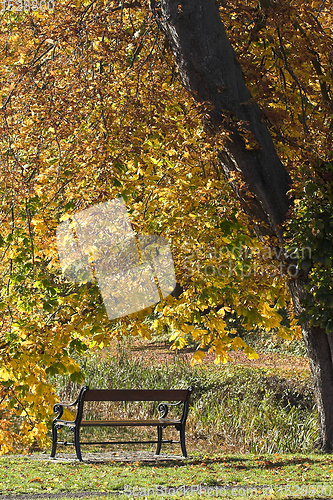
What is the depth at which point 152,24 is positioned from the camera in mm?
6027

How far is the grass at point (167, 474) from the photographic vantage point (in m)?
4.73

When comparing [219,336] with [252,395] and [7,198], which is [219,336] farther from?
[252,395]

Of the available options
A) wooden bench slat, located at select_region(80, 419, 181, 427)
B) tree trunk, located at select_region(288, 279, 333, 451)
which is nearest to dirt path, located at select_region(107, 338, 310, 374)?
wooden bench slat, located at select_region(80, 419, 181, 427)

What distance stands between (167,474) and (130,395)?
1.32 meters

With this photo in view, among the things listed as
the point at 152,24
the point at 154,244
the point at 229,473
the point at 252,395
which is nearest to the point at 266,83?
the point at 152,24

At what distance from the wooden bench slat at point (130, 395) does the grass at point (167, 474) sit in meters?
0.72

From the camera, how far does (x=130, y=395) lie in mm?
6594

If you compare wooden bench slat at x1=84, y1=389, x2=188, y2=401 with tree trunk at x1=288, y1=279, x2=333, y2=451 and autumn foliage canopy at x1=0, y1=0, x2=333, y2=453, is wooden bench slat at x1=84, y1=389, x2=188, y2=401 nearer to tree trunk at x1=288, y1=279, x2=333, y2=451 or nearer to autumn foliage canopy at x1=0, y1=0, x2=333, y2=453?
autumn foliage canopy at x1=0, y1=0, x2=333, y2=453

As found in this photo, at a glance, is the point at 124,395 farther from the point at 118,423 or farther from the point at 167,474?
the point at 167,474

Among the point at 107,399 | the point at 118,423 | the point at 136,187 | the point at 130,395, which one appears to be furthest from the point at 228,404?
the point at 136,187

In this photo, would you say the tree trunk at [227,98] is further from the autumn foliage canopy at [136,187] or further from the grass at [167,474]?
the grass at [167,474]

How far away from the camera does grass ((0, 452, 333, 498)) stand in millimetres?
4730

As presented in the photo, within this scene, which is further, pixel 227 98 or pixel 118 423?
pixel 118 423

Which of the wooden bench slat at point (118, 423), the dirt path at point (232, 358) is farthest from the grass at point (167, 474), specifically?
the dirt path at point (232, 358)
